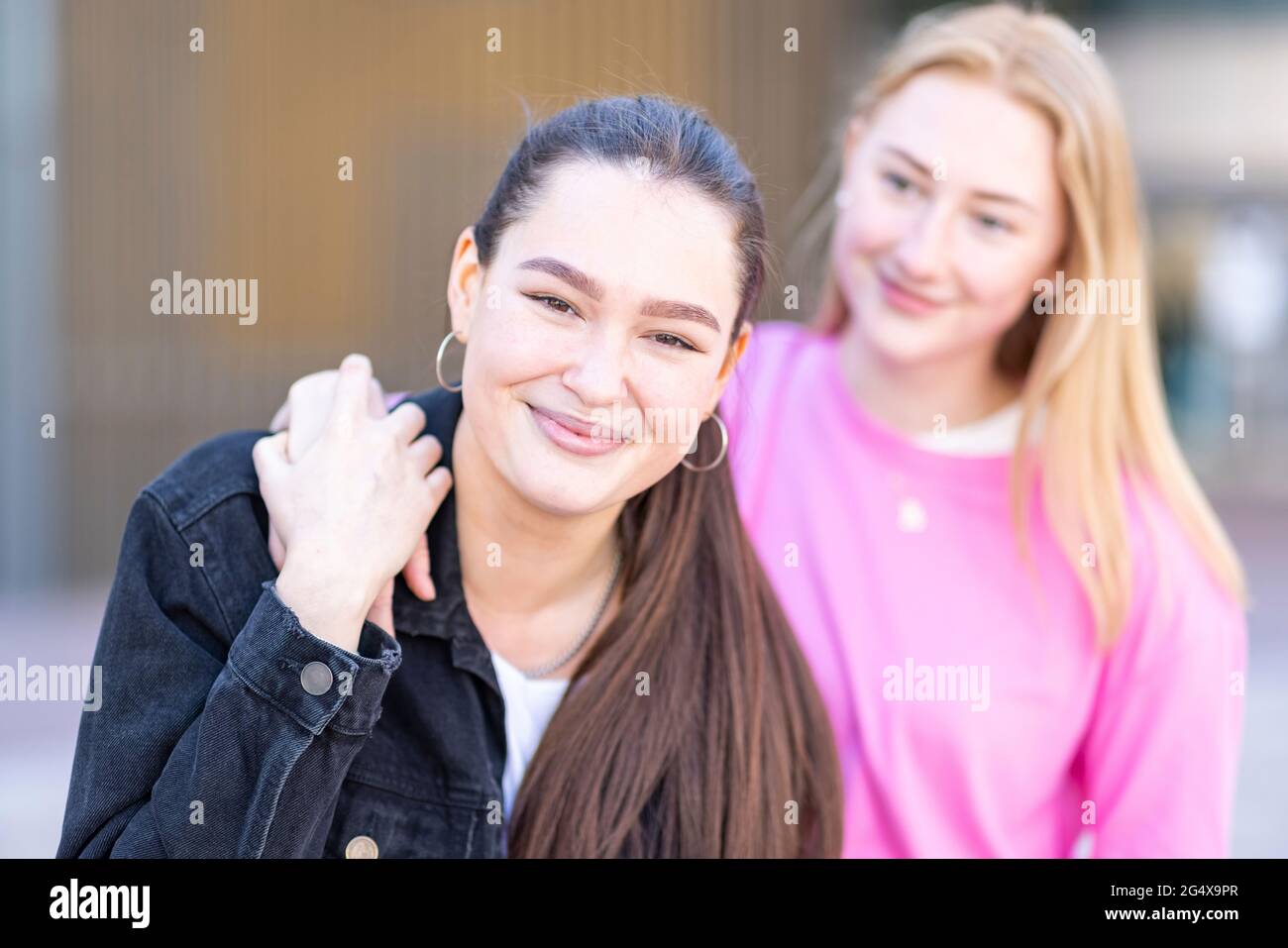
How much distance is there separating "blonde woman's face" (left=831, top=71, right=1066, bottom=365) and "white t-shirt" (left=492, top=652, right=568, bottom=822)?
88cm

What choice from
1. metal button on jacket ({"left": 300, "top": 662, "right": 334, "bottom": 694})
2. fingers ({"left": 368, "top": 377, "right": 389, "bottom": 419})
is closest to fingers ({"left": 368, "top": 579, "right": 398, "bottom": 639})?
metal button on jacket ({"left": 300, "top": 662, "right": 334, "bottom": 694})

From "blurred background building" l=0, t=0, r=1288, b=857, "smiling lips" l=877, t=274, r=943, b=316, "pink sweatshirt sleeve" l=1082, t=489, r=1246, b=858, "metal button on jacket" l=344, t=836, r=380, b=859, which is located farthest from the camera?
"blurred background building" l=0, t=0, r=1288, b=857

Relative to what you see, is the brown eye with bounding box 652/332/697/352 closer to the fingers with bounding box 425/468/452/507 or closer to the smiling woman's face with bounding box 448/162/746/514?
the smiling woman's face with bounding box 448/162/746/514

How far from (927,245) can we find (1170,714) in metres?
0.87

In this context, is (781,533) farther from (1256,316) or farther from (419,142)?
(1256,316)

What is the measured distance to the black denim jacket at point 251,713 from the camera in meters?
1.52

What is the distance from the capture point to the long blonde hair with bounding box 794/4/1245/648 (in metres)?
Result: 2.15

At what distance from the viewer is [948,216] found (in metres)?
2.17

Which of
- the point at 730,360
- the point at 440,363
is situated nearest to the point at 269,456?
the point at 440,363

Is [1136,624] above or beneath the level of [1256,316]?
beneath

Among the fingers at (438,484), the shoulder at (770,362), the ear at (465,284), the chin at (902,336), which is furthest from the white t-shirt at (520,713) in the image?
the chin at (902,336)

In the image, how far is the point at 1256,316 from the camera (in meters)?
6.99

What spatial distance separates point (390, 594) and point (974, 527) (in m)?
1.11
